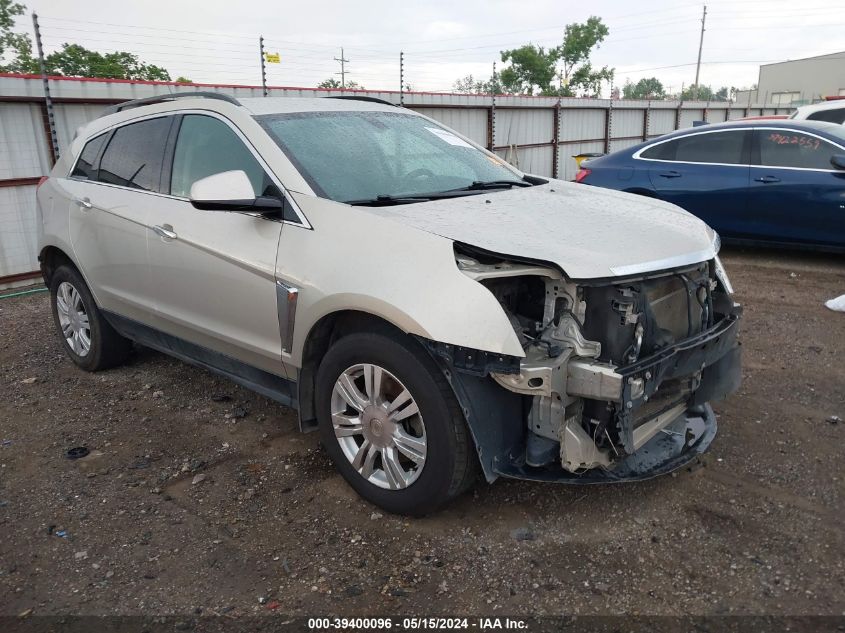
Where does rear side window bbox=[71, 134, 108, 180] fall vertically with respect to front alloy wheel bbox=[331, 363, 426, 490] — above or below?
above

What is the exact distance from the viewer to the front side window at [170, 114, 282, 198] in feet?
11.1

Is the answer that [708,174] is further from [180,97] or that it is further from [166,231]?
[166,231]

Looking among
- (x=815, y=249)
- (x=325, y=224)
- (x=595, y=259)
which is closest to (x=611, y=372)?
(x=595, y=259)

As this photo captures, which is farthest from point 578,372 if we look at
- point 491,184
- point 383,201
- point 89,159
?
point 89,159

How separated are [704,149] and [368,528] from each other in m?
6.68

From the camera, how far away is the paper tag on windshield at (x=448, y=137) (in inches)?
163

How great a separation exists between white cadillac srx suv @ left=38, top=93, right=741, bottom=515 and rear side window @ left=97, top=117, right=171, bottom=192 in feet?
0.06

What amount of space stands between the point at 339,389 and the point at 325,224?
0.74 meters

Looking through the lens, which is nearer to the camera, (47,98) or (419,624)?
(419,624)

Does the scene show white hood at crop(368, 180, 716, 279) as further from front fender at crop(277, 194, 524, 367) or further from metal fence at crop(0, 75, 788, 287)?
metal fence at crop(0, 75, 788, 287)

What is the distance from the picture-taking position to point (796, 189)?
23.4ft

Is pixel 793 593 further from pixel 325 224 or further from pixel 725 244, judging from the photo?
pixel 725 244

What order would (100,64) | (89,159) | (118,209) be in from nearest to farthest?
1. (118,209)
2. (89,159)
3. (100,64)

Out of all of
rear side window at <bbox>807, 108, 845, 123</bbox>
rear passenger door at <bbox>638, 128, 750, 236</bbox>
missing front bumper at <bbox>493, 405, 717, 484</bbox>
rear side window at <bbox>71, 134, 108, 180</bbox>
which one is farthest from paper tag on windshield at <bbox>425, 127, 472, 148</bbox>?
rear side window at <bbox>807, 108, 845, 123</bbox>
